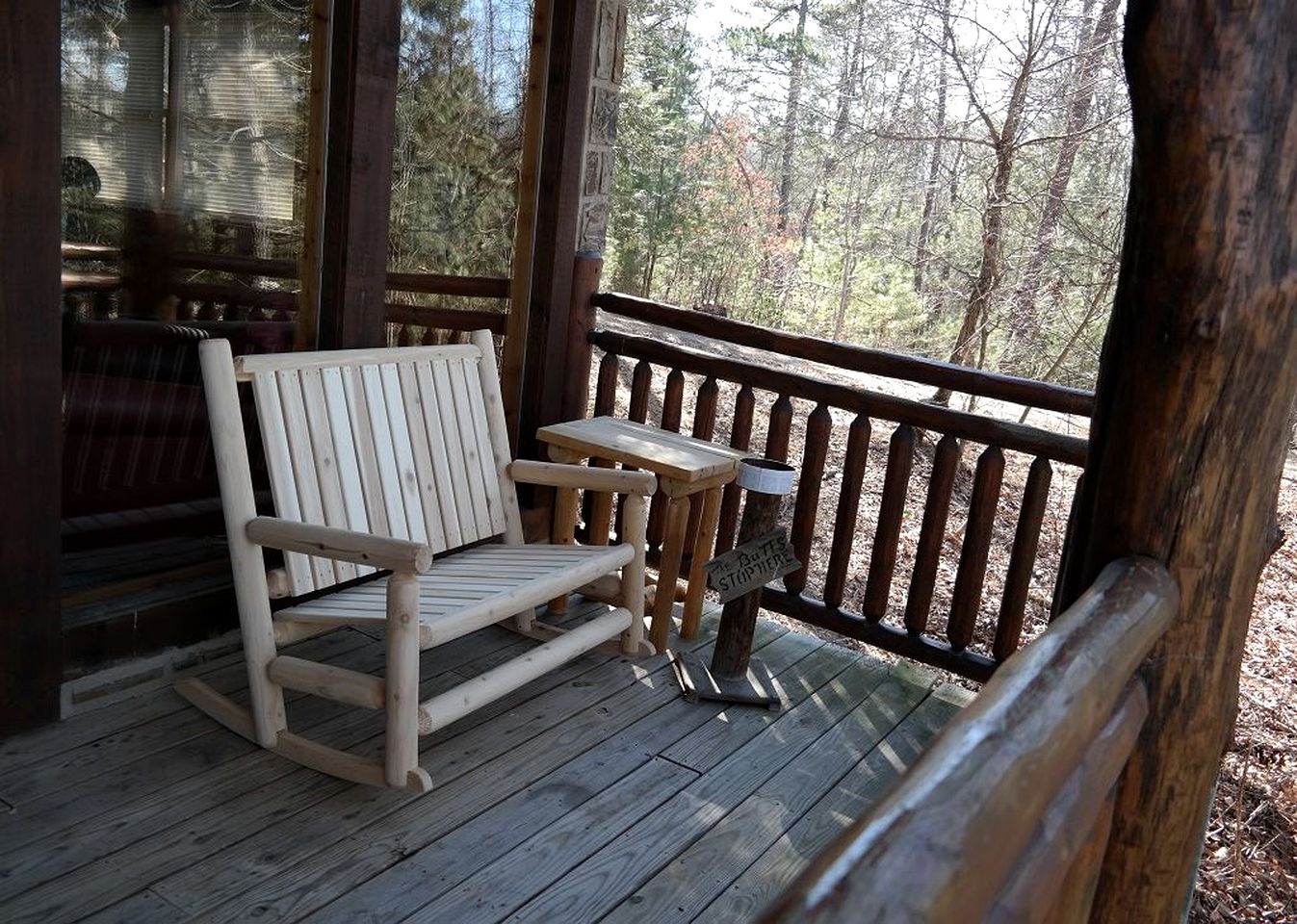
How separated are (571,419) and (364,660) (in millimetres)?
1168

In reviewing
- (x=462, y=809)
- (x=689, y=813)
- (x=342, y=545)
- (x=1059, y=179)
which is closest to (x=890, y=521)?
(x=689, y=813)

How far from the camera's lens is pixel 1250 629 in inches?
207

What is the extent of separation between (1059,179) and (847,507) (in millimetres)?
6466

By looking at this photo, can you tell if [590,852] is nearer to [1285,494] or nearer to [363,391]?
[363,391]

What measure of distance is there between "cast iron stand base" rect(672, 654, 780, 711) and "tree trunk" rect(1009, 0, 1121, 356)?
6392mm

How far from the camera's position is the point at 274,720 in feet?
7.63

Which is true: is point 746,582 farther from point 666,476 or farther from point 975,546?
point 975,546

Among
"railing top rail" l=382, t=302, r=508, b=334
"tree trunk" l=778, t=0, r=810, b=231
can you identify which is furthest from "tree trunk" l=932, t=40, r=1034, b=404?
"railing top rail" l=382, t=302, r=508, b=334

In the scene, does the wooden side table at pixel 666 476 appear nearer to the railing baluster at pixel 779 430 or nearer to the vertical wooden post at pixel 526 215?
the railing baluster at pixel 779 430

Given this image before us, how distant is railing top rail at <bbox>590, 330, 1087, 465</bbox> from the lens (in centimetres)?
276

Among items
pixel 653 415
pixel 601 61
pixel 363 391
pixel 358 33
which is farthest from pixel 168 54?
pixel 653 415

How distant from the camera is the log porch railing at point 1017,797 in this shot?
0.74 m

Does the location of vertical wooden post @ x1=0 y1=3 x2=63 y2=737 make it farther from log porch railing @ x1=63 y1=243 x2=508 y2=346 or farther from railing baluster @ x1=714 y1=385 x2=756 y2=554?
railing baluster @ x1=714 y1=385 x2=756 y2=554

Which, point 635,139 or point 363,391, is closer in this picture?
point 363,391
